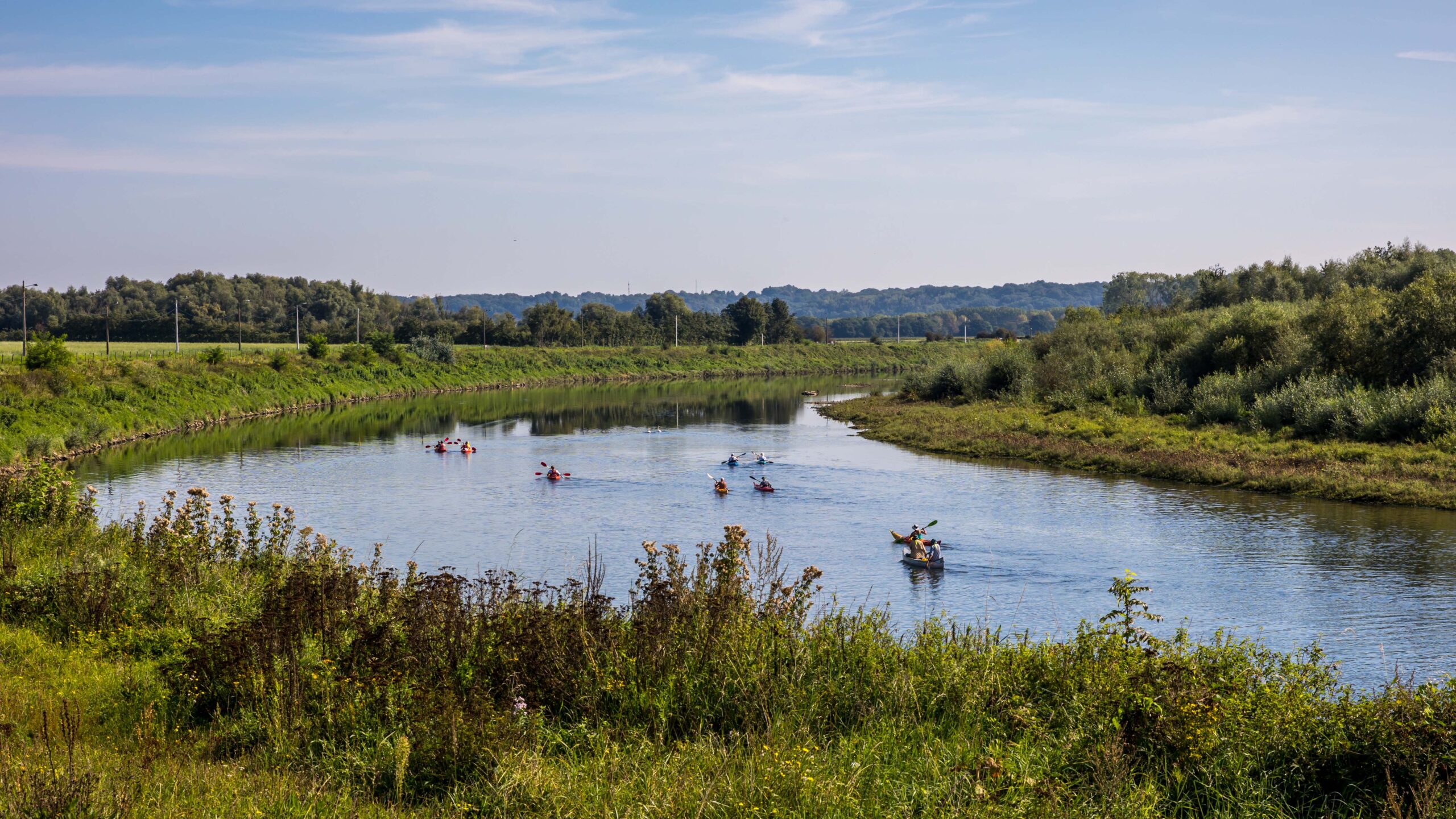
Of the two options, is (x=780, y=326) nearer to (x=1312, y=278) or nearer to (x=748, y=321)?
(x=748, y=321)

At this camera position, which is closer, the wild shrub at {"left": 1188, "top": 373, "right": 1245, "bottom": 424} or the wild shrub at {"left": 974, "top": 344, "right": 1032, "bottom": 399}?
the wild shrub at {"left": 1188, "top": 373, "right": 1245, "bottom": 424}

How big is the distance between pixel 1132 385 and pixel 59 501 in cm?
4738

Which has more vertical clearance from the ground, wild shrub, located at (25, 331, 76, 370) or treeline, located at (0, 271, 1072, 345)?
treeline, located at (0, 271, 1072, 345)

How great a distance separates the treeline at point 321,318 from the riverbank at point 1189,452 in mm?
81961

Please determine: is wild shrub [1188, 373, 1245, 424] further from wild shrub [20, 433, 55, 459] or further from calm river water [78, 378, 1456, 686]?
wild shrub [20, 433, 55, 459]

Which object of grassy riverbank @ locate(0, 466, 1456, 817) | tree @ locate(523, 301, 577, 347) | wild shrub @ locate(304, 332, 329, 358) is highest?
tree @ locate(523, 301, 577, 347)

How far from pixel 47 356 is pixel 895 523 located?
40599 mm

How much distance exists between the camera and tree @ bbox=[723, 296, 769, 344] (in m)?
150

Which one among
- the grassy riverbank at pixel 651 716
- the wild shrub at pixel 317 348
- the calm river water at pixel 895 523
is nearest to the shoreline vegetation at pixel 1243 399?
the calm river water at pixel 895 523

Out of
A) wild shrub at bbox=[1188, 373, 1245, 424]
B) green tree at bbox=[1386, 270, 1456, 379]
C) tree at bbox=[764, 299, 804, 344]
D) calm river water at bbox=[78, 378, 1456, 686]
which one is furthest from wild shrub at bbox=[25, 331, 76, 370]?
tree at bbox=[764, 299, 804, 344]

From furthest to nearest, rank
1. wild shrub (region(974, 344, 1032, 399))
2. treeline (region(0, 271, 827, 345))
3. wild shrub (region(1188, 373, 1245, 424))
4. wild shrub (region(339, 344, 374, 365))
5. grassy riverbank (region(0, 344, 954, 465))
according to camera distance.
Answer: treeline (region(0, 271, 827, 345))
wild shrub (region(339, 344, 374, 365))
wild shrub (region(974, 344, 1032, 399))
wild shrub (region(1188, 373, 1245, 424))
grassy riverbank (region(0, 344, 954, 465))

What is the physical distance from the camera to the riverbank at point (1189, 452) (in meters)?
31.2

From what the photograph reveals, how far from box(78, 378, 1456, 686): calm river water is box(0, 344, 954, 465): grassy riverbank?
2.55 m

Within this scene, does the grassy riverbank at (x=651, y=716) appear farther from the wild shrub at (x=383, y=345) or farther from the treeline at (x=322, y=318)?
the treeline at (x=322, y=318)
